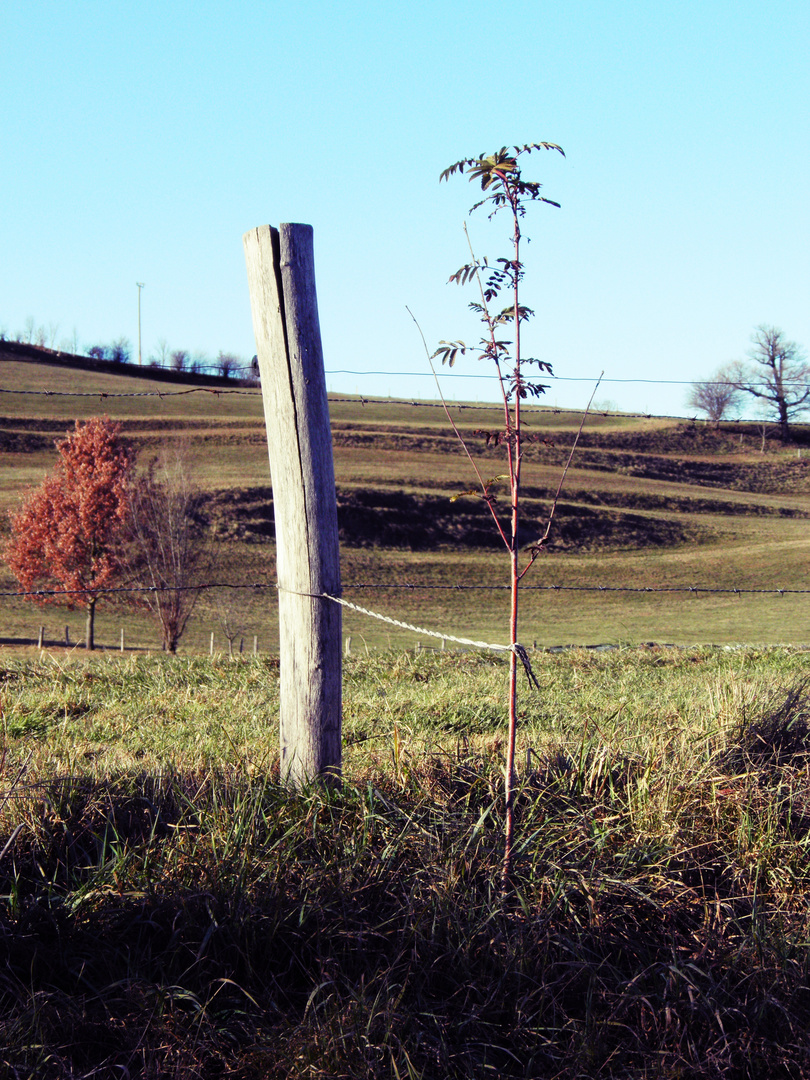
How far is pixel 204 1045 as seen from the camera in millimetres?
2143

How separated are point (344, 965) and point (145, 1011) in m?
0.57

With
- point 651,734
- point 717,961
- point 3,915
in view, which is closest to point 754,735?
point 651,734

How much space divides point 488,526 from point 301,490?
4320cm

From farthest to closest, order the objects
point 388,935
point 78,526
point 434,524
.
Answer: point 434,524
point 78,526
point 388,935

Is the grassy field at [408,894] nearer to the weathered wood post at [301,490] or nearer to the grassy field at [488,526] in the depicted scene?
the weathered wood post at [301,490]

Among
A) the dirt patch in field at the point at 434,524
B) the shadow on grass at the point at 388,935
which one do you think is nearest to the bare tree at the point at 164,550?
the dirt patch in field at the point at 434,524

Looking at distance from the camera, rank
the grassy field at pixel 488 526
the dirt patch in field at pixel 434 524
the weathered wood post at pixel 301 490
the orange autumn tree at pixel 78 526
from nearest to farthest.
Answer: the weathered wood post at pixel 301 490 → the orange autumn tree at pixel 78 526 → the grassy field at pixel 488 526 → the dirt patch in field at pixel 434 524

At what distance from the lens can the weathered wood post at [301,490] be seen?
3.39 m

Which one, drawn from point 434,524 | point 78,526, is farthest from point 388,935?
point 434,524

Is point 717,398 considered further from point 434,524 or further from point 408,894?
point 408,894

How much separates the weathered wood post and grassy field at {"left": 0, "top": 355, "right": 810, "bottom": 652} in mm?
13419

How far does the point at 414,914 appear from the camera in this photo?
2.57m

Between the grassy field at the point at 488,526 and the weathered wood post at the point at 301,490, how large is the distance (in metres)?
13.4

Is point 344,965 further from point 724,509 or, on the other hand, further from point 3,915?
point 724,509
